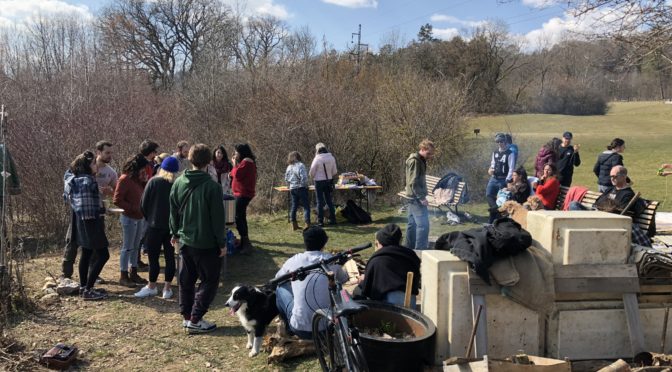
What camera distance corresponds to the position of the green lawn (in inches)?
688

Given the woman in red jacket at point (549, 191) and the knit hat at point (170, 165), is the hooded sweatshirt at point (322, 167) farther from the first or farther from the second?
the knit hat at point (170, 165)

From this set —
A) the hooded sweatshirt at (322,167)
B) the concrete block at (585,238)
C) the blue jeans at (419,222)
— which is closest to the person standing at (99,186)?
the blue jeans at (419,222)

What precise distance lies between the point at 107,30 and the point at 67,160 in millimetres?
27544

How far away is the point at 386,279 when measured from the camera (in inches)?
179

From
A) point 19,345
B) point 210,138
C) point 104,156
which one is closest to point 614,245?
point 19,345

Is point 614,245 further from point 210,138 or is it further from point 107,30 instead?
point 107,30

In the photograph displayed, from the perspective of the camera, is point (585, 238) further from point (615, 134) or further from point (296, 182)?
point (615, 134)

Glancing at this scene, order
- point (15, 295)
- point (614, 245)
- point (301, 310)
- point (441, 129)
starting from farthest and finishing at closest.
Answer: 1. point (441, 129)
2. point (15, 295)
3. point (301, 310)
4. point (614, 245)

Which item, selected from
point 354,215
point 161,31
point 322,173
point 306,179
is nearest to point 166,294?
point 306,179

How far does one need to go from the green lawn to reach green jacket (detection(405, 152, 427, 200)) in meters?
7.70

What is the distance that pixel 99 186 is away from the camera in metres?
6.64

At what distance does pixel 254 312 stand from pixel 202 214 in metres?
1.05

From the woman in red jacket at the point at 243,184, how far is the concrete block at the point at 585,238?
5216 millimetres

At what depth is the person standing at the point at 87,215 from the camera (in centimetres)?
600
